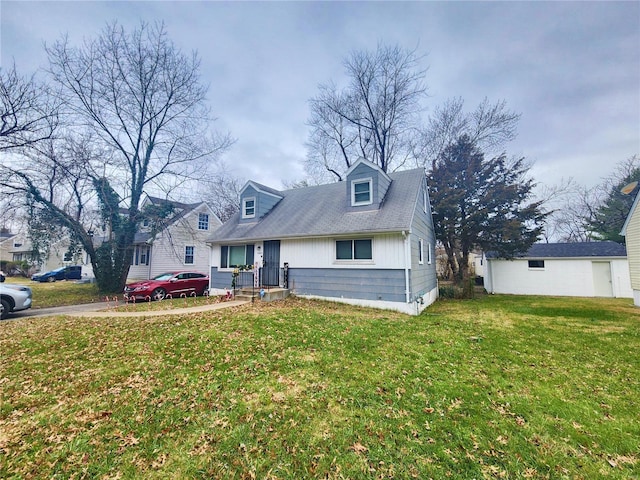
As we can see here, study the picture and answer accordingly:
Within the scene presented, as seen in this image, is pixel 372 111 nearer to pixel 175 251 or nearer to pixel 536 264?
pixel 536 264

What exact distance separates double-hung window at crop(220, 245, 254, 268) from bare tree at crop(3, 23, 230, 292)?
6.46 m

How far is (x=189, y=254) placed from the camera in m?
23.5

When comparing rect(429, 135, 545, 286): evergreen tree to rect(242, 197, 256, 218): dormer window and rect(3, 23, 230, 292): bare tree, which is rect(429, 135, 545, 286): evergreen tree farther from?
rect(3, 23, 230, 292): bare tree

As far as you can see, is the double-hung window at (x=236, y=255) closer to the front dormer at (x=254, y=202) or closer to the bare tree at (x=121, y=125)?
the front dormer at (x=254, y=202)

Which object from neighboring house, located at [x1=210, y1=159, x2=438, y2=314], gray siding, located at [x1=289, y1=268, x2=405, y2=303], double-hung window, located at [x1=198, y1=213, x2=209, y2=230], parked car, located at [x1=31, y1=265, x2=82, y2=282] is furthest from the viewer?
parked car, located at [x1=31, y1=265, x2=82, y2=282]

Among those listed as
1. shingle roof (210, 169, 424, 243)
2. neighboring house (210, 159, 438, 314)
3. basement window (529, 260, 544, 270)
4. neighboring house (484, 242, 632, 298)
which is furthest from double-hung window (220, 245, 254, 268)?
basement window (529, 260, 544, 270)

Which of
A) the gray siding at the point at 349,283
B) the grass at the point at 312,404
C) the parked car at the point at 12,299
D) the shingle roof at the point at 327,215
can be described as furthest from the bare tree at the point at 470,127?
the parked car at the point at 12,299

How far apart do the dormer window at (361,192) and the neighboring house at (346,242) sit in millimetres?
45

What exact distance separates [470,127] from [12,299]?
26.9 meters

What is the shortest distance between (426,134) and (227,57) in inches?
622

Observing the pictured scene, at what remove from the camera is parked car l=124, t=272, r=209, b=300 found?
13.4 m

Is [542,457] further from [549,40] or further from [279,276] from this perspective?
[549,40]

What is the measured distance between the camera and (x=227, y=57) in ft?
45.0

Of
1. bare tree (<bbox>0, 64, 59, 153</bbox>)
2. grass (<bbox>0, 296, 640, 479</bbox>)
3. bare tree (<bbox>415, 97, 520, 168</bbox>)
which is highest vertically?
bare tree (<bbox>415, 97, 520, 168</bbox>)
